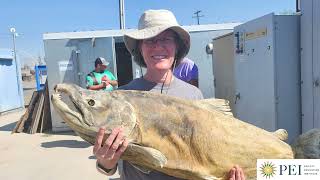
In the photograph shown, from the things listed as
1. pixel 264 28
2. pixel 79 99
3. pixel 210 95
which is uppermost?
pixel 264 28

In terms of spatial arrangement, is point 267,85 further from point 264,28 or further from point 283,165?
point 283,165

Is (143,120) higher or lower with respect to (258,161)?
higher

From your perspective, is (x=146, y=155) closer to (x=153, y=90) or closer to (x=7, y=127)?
(x=153, y=90)

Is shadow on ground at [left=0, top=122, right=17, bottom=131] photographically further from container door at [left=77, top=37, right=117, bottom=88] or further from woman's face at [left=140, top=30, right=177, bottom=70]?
woman's face at [left=140, top=30, right=177, bottom=70]

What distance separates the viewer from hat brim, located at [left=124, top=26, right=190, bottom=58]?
2.40m

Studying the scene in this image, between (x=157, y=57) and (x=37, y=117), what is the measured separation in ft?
33.0

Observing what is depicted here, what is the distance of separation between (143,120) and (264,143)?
84cm

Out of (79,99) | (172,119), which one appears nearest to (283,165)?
(172,119)

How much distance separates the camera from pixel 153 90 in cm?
251

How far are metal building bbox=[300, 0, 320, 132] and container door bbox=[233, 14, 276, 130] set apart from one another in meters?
0.40

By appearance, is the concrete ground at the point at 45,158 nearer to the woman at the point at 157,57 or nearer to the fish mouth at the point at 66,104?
the woman at the point at 157,57

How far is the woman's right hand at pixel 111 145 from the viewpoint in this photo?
2.05 metres

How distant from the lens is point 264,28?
5410 millimetres

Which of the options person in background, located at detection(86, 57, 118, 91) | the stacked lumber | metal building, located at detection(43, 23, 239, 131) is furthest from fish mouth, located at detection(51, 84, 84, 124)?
the stacked lumber
